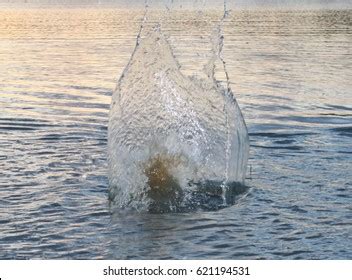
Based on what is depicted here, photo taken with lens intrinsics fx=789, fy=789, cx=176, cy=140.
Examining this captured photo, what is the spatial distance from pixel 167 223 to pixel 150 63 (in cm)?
450

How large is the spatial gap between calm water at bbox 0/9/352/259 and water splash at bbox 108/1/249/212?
0.48 meters

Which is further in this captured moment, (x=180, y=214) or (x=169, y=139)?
(x=169, y=139)

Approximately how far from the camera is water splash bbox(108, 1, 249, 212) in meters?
13.3

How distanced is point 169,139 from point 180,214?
8.06ft

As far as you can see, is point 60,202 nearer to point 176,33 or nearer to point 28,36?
point 176,33

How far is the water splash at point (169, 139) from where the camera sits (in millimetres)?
13325

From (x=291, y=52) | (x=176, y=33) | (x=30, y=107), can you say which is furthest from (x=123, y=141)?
(x=176, y=33)

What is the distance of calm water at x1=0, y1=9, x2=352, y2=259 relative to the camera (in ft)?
35.8

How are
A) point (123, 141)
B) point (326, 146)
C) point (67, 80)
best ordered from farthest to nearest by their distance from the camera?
point (67, 80) < point (326, 146) < point (123, 141)

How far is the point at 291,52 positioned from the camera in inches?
1565

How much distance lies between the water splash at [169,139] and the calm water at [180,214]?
1.59 feet

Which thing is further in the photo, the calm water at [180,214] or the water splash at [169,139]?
the water splash at [169,139]

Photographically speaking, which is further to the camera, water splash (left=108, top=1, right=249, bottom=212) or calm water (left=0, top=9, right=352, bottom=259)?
water splash (left=108, top=1, right=249, bottom=212)

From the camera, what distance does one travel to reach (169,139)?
47.7 ft
